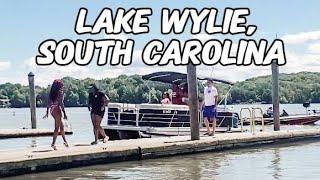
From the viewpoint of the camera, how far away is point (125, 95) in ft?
139

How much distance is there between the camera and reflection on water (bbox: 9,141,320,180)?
14375 mm

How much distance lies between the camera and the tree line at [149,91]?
26789mm

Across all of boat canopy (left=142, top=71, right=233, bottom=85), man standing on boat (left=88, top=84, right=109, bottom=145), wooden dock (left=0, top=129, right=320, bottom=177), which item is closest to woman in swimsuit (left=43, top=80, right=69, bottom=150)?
wooden dock (left=0, top=129, right=320, bottom=177)

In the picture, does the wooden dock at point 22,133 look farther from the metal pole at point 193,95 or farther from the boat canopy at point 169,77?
the metal pole at point 193,95

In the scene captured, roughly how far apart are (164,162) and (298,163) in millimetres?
3499

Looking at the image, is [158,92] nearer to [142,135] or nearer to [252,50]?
[142,135]

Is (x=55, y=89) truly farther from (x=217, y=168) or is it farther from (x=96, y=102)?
(x=217, y=168)

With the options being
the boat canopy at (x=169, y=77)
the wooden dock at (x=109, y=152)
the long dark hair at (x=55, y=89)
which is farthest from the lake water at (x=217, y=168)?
the boat canopy at (x=169, y=77)

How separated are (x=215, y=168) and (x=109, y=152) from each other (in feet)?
8.68

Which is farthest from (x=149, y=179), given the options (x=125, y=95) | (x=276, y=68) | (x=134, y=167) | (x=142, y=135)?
(x=125, y=95)

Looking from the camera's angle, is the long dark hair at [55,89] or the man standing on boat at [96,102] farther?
the man standing on boat at [96,102]

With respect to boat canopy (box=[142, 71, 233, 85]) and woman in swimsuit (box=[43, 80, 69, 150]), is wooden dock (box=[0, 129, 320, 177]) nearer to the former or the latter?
woman in swimsuit (box=[43, 80, 69, 150])

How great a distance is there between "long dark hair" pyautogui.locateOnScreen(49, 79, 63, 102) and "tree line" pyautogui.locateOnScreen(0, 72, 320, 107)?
177 inches

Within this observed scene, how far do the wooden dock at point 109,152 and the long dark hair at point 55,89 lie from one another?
1278 mm
